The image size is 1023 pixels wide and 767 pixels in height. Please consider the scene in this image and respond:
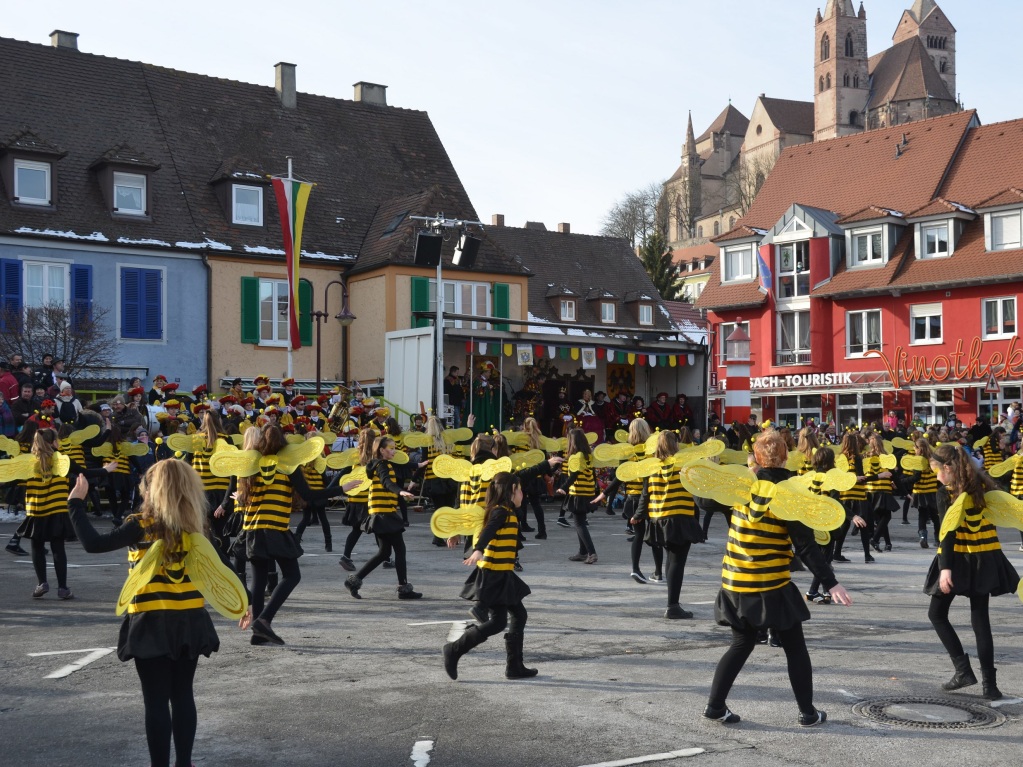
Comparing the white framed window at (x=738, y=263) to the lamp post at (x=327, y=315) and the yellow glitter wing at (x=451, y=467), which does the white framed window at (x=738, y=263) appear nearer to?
the lamp post at (x=327, y=315)

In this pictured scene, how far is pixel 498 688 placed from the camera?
7.72 meters

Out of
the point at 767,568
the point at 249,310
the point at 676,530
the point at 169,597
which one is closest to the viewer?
the point at 169,597

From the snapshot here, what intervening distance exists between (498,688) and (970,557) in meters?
3.21

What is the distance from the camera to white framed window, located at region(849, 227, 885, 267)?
141ft

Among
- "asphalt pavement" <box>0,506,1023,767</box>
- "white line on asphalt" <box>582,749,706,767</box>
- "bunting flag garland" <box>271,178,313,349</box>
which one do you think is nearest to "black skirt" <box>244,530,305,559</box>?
"asphalt pavement" <box>0,506,1023,767</box>

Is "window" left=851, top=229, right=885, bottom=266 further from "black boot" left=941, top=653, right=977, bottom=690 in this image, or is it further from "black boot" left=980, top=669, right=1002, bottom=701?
"black boot" left=980, top=669, right=1002, bottom=701

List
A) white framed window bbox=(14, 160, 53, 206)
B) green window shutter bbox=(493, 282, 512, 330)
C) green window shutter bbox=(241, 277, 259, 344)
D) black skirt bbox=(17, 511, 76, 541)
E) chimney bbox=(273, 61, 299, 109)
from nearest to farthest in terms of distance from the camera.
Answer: black skirt bbox=(17, 511, 76, 541) → white framed window bbox=(14, 160, 53, 206) → green window shutter bbox=(241, 277, 259, 344) → green window shutter bbox=(493, 282, 512, 330) → chimney bbox=(273, 61, 299, 109)

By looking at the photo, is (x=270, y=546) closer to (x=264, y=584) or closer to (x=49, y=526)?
(x=264, y=584)

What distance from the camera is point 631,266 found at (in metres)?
53.1

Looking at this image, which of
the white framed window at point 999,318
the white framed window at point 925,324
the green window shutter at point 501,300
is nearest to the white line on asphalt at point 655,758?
the green window shutter at point 501,300

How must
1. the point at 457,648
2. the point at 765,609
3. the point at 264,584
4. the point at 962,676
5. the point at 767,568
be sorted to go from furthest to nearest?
1. the point at 264,584
2. the point at 457,648
3. the point at 962,676
4. the point at 767,568
5. the point at 765,609

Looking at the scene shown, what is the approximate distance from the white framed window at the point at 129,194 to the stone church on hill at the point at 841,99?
8379cm

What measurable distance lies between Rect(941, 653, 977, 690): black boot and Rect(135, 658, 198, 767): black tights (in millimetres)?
4835

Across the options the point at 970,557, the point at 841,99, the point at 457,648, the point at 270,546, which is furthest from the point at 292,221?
the point at 841,99
